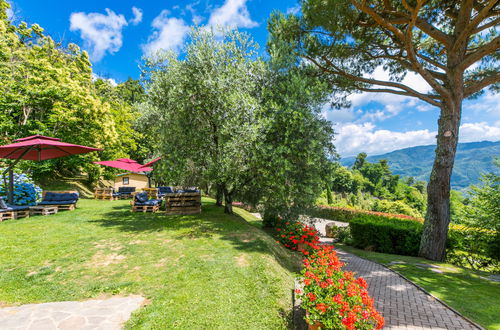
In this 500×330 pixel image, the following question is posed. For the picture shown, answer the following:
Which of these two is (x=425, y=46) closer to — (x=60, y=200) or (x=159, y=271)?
(x=159, y=271)

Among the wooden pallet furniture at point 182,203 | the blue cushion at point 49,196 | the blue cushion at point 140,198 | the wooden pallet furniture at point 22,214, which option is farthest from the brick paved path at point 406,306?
the blue cushion at point 49,196

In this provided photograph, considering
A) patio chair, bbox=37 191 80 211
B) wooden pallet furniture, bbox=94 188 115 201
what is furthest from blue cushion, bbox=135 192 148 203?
wooden pallet furniture, bbox=94 188 115 201

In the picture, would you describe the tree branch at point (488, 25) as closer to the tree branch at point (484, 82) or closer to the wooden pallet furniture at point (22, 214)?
the tree branch at point (484, 82)

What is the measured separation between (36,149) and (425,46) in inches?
810

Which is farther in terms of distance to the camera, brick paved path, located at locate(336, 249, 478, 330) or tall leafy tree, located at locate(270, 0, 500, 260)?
tall leafy tree, located at locate(270, 0, 500, 260)

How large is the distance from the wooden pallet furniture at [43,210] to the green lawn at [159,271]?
5.15ft

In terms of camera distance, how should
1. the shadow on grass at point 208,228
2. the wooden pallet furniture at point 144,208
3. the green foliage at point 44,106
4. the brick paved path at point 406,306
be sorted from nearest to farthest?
the brick paved path at point 406,306
the shadow on grass at point 208,228
the wooden pallet furniture at point 144,208
the green foliage at point 44,106

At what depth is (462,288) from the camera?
6.30 m

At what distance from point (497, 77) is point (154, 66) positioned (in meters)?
14.7

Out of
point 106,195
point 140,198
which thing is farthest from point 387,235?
point 106,195

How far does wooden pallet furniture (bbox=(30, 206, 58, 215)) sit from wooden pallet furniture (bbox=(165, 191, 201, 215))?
5083mm

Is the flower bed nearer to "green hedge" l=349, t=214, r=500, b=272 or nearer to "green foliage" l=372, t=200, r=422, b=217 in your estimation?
"green hedge" l=349, t=214, r=500, b=272

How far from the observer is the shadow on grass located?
23.3 feet

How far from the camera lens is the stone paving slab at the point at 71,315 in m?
3.33
